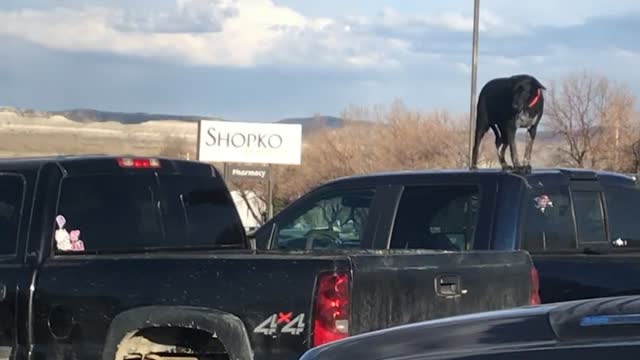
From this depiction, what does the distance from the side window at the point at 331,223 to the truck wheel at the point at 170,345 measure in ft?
6.48

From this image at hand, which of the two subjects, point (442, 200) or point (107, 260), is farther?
point (442, 200)

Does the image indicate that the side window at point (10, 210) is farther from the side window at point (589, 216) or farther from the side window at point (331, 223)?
the side window at point (589, 216)

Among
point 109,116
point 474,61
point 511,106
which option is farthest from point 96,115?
point 511,106

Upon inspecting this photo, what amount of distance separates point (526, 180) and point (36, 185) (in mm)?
3059

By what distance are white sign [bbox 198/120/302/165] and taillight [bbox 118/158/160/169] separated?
117 ft

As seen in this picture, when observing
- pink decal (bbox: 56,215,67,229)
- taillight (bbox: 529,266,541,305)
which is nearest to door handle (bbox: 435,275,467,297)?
taillight (bbox: 529,266,541,305)

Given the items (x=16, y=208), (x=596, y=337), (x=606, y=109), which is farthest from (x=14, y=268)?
(x=606, y=109)

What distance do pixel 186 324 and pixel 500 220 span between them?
2401 mm

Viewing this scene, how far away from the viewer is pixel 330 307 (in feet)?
18.0

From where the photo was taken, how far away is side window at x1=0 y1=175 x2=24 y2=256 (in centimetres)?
662

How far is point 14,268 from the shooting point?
6441 mm

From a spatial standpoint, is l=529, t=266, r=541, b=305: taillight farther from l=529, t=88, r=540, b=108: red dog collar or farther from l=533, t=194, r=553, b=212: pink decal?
l=529, t=88, r=540, b=108: red dog collar

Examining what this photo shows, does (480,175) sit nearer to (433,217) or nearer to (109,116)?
(433,217)

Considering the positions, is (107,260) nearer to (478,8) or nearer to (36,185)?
(36,185)
